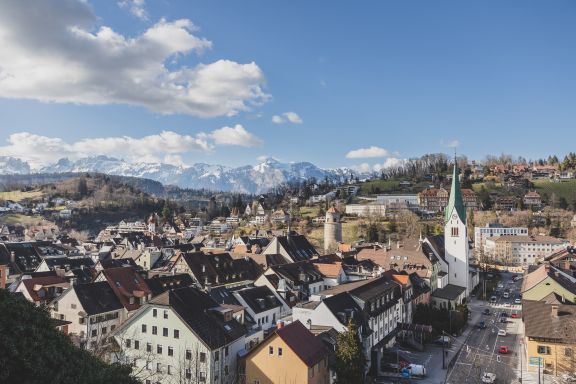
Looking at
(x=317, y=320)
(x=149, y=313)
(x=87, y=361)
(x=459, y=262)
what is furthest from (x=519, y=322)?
(x=87, y=361)

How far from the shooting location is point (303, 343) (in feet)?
109

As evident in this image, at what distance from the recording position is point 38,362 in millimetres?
14023

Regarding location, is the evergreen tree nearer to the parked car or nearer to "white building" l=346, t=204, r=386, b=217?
the parked car

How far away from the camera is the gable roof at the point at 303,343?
3195cm

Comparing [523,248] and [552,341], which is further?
[523,248]

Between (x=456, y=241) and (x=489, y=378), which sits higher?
(x=456, y=241)

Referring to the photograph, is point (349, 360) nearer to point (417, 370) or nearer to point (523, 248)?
point (417, 370)

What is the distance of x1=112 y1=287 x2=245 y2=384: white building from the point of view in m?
34.4

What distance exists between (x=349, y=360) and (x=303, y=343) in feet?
10.8

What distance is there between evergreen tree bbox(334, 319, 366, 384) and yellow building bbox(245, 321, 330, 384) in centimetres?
135

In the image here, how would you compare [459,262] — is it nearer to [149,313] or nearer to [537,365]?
[537,365]

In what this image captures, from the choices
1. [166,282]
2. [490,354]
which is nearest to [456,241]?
[490,354]

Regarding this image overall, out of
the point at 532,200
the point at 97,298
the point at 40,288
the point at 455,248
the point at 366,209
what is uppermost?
the point at 532,200

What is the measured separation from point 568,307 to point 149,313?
1452 inches
